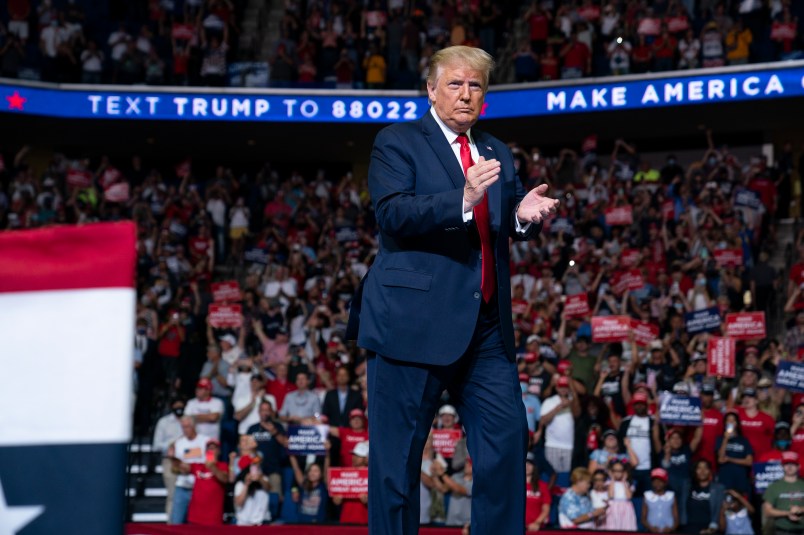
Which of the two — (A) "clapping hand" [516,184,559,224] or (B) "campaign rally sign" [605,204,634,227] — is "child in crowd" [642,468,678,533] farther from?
(A) "clapping hand" [516,184,559,224]

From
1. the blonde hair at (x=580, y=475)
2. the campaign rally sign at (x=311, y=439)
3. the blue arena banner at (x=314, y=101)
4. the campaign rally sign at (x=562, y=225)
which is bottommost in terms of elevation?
the blonde hair at (x=580, y=475)

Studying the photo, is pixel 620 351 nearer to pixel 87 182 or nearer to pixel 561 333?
pixel 561 333

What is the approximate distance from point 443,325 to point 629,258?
10.1 metres

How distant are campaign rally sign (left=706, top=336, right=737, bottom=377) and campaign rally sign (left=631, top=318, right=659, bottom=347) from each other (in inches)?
30.8

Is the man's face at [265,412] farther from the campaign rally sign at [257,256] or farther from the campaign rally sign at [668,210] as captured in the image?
the campaign rally sign at [668,210]

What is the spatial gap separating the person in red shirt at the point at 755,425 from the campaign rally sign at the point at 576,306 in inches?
94.0

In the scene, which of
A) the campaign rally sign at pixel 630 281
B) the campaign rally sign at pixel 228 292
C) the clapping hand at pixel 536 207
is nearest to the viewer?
the clapping hand at pixel 536 207

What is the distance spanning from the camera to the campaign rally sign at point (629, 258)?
1297cm

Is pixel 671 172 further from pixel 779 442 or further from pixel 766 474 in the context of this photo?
pixel 766 474

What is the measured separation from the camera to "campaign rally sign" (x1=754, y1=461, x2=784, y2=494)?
8773mm

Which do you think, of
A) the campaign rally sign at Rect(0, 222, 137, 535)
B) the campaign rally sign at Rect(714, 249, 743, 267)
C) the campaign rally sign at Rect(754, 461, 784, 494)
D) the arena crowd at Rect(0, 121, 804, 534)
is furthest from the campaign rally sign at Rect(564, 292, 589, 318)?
the campaign rally sign at Rect(0, 222, 137, 535)

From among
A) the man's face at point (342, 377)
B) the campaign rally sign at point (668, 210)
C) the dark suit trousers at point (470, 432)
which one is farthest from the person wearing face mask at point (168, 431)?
the dark suit trousers at point (470, 432)

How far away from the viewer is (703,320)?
11.2m

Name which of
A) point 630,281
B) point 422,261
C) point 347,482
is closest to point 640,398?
point 347,482
